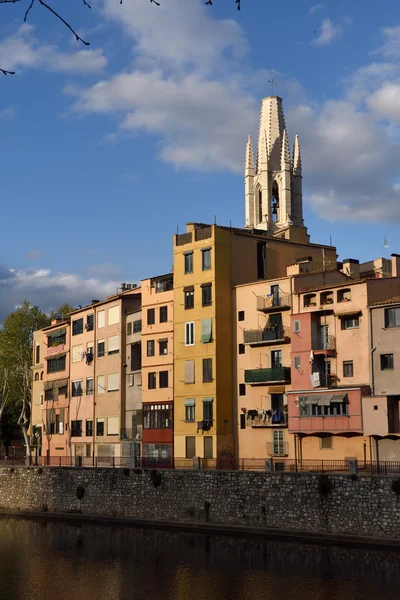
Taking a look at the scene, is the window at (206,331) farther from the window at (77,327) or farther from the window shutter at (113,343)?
the window at (77,327)

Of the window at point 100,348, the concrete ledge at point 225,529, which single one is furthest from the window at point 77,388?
the concrete ledge at point 225,529

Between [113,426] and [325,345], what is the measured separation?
984 inches

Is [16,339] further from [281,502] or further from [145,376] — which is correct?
[281,502]

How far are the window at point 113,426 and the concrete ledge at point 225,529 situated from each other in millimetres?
11192

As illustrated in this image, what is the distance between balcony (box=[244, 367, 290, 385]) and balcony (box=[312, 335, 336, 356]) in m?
3.33

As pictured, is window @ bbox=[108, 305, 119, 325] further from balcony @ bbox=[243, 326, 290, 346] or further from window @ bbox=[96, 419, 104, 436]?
balcony @ bbox=[243, 326, 290, 346]

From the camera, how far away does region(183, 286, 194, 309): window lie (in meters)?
67.1

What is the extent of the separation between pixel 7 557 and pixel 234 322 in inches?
1012

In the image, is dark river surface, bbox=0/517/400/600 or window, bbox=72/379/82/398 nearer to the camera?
dark river surface, bbox=0/517/400/600

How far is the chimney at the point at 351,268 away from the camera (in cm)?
6819

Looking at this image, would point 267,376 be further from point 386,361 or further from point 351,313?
point 386,361

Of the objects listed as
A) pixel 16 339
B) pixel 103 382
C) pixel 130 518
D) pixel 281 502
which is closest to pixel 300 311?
pixel 281 502

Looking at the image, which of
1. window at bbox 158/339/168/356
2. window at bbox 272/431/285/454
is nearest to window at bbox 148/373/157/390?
window at bbox 158/339/168/356

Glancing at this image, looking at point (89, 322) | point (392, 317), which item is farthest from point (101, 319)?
point (392, 317)
